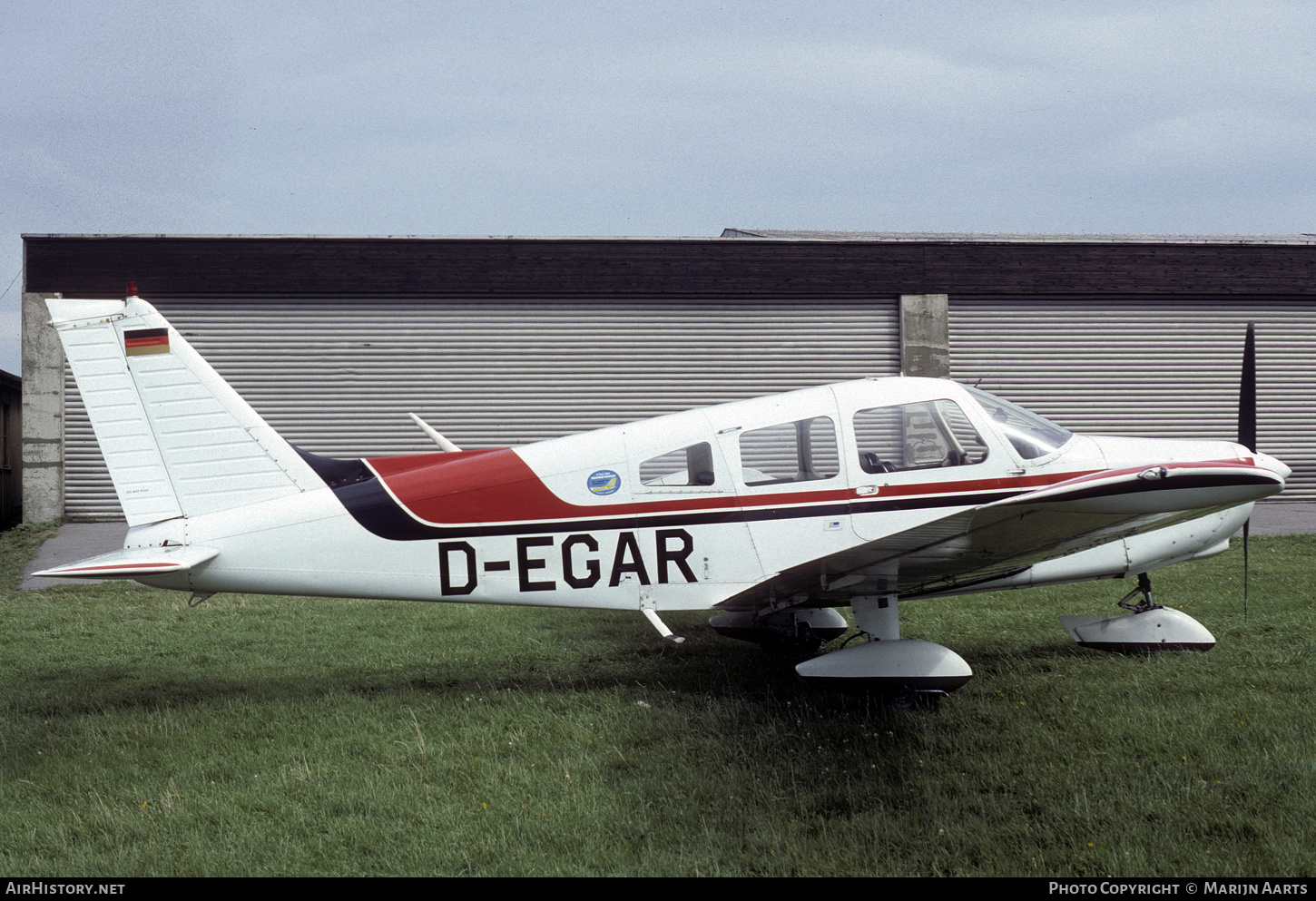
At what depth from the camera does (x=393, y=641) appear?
8.25 m

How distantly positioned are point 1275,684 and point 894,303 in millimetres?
12415

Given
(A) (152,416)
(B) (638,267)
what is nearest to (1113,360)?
(B) (638,267)

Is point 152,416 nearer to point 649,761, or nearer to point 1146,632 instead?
point 649,761

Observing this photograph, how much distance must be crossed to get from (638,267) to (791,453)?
11.5 metres

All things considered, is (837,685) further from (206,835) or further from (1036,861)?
(206,835)

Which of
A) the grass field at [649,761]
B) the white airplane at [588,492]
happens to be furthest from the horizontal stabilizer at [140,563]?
the grass field at [649,761]

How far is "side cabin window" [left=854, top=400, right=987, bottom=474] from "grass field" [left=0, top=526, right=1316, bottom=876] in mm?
1557

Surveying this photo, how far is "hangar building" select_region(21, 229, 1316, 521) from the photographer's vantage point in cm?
1625

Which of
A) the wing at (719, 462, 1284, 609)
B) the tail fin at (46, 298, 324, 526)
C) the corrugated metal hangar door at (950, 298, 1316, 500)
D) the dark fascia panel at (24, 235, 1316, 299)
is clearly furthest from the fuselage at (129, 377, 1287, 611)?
the corrugated metal hangar door at (950, 298, 1316, 500)

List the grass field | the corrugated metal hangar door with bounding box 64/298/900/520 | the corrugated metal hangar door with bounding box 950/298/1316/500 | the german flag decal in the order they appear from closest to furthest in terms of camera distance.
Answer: the grass field < the german flag decal < the corrugated metal hangar door with bounding box 64/298/900/520 < the corrugated metal hangar door with bounding box 950/298/1316/500

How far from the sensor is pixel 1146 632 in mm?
6656

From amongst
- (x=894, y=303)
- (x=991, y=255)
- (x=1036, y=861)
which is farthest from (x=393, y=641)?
(x=991, y=255)

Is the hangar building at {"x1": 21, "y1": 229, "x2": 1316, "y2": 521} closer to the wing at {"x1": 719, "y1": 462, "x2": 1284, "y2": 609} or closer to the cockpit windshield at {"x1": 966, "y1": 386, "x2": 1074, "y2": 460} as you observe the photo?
the cockpit windshield at {"x1": 966, "y1": 386, "x2": 1074, "y2": 460}

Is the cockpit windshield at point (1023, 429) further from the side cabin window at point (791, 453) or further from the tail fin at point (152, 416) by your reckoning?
the tail fin at point (152, 416)
